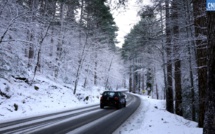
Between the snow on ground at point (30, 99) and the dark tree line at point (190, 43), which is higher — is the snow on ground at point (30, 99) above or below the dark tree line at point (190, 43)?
below

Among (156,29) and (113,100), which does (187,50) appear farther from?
(113,100)

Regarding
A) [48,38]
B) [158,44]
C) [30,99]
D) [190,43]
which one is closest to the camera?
[190,43]

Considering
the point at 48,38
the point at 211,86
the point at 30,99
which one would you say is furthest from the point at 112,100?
the point at 211,86

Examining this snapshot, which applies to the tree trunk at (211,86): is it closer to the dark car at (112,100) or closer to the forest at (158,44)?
the forest at (158,44)

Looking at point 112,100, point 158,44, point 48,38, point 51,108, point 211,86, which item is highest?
point 48,38

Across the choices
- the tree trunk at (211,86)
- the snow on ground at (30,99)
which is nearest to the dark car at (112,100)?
the snow on ground at (30,99)

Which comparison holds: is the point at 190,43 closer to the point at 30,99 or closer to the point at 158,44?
the point at 158,44

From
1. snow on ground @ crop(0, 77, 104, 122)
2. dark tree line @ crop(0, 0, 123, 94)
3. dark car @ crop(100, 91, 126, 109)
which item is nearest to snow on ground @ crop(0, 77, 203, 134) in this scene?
snow on ground @ crop(0, 77, 104, 122)

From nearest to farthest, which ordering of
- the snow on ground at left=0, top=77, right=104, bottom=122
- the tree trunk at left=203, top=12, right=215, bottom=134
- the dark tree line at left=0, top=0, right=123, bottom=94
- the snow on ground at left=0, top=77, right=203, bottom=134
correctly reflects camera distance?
the tree trunk at left=203, top=12, right=215, bottom=134
the snow on ground at left=0, top=77, right=203, bottom=134
the snow on ground at left=0, top=77, right=104, bottom=122
the dark tree line at left=0, top=0, right=123, bottom=94

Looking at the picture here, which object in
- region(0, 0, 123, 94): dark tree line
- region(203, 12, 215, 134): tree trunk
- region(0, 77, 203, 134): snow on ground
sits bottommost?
region(0, 77, 203, 134): snow on ground

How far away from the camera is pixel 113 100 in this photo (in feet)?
52.5

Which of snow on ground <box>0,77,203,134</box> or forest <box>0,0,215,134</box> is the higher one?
forest <box>0,0,215,134</box>

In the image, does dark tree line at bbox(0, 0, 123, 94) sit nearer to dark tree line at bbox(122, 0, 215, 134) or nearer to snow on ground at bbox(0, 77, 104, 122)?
snow on ground at bbox(0, 77, 104, 122)

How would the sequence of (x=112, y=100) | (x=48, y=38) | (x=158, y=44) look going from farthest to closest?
(x=48, y=38) < (x=158, y=44) < (x=112, y=100)
